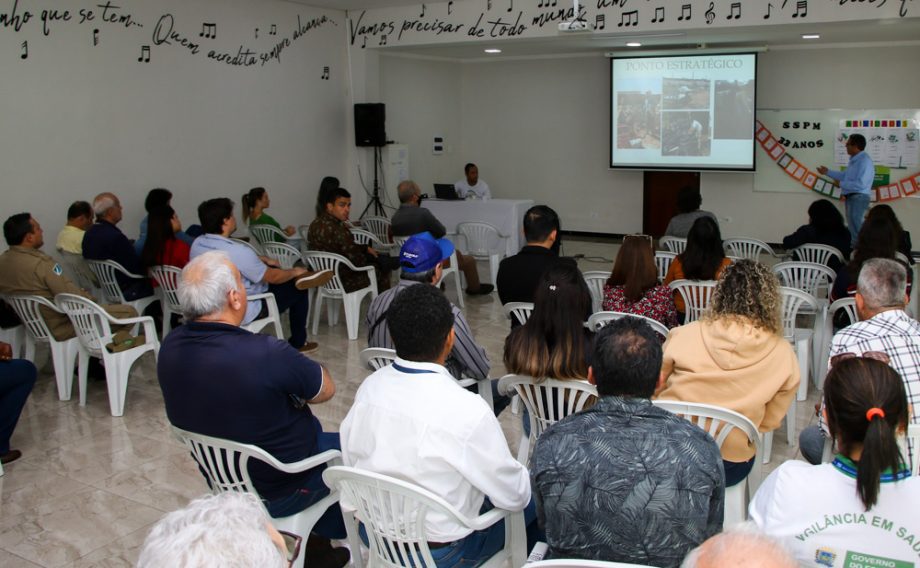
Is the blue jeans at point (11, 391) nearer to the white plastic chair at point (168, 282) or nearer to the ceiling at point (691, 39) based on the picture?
the white plastic chair at point (168, 282)

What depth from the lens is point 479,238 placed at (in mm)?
8195

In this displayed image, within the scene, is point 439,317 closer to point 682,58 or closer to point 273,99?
point 273,99

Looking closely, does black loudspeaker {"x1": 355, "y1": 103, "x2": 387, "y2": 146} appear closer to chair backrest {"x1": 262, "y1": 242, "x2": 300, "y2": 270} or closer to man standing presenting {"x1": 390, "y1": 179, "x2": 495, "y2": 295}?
man standing presenting {"x1": 390, "y1": 179, "x2": 495, "y2": 295}

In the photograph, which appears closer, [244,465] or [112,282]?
[244,465]

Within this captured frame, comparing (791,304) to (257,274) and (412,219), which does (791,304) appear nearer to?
(257,274)

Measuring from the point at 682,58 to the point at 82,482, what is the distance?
879cm

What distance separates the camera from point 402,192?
745cm

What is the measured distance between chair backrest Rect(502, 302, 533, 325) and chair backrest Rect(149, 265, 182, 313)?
256 cm

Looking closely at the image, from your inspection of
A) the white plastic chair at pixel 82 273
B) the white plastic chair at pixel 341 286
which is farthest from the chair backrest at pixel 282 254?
the white plastic chair at pixel 82 273

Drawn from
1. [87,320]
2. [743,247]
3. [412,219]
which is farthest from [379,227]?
[87,320]

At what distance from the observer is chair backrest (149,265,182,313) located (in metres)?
5.68

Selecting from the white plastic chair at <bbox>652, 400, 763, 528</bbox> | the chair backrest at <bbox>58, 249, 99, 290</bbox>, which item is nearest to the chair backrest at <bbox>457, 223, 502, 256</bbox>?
the chair backrest at <bbox>58, 249, 99, 290</bbox>

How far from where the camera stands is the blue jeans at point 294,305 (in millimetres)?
6016

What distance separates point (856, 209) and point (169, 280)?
277 inches
